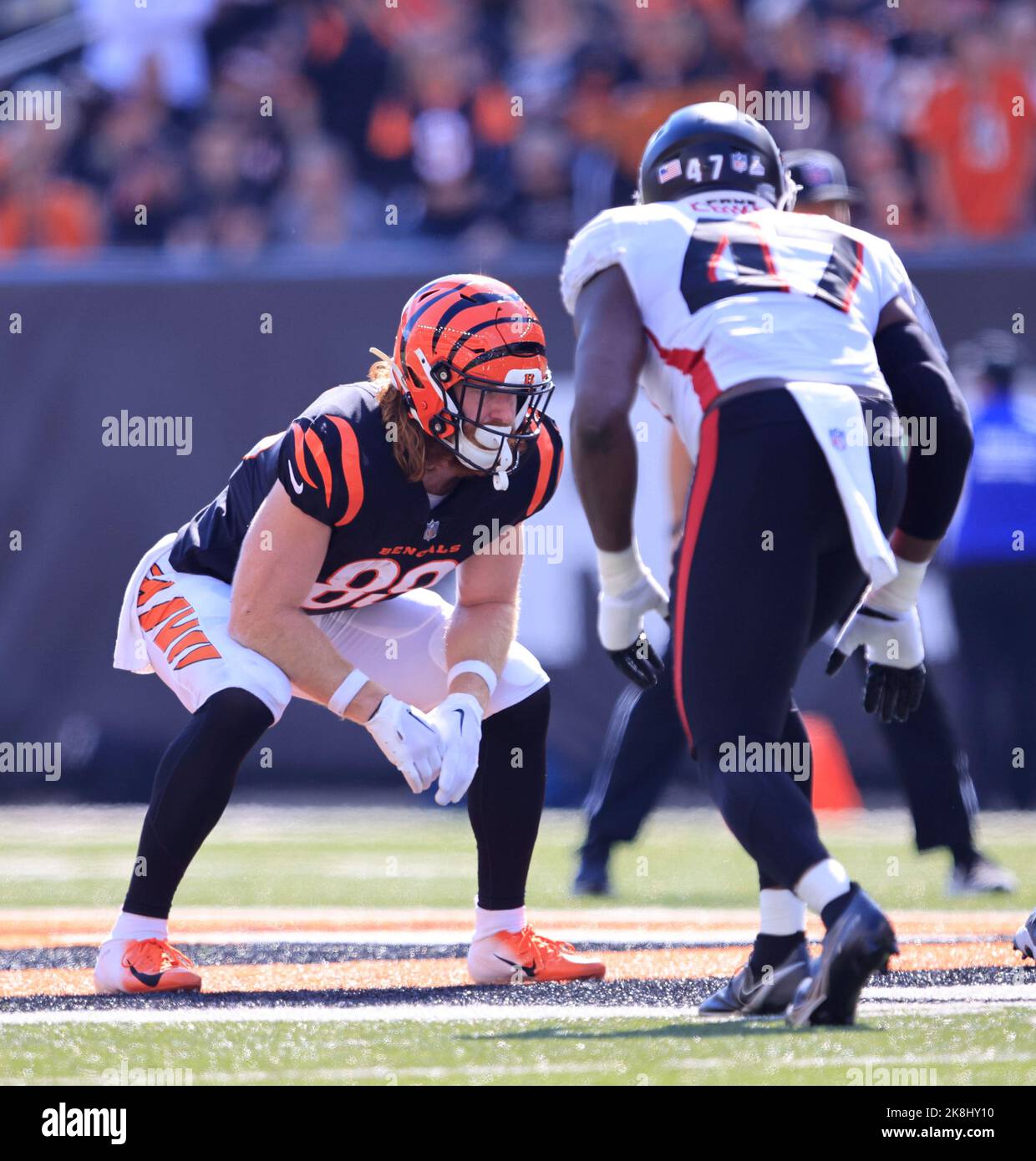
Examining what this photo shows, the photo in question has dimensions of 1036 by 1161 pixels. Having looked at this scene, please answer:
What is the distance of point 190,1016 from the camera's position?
3523 mm

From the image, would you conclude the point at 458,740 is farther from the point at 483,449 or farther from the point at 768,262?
the point at 768,262

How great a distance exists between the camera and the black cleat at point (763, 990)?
3.44m

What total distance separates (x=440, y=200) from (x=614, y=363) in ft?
22.1

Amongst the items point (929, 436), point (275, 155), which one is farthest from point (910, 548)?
point (275, 155)

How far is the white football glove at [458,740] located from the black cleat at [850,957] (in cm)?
95

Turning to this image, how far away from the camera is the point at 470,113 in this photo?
1043 cm

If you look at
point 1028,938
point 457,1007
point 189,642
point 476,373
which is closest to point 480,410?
point 476,373

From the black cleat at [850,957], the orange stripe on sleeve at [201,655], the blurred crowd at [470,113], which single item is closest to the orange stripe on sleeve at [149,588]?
the orange stripe on sleeve at [201,655]

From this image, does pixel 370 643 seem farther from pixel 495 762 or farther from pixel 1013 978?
pixel 1013 978

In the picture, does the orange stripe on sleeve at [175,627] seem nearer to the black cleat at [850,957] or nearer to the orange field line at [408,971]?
the orange field line at [408,971]

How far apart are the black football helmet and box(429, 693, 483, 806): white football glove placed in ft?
3.76

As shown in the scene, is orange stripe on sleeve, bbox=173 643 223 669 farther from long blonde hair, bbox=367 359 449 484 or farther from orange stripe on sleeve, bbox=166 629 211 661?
long blonde hair, bbox=367 359 449 484

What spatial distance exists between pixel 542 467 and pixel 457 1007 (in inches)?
48.2

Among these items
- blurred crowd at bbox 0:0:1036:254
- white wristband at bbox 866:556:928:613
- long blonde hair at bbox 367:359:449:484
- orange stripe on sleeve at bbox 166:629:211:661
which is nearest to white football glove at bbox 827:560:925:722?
white wristband at bbox 866:556:928:613
